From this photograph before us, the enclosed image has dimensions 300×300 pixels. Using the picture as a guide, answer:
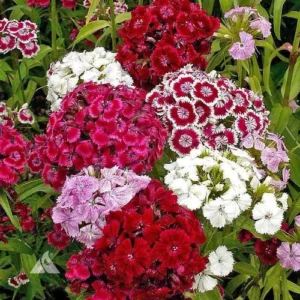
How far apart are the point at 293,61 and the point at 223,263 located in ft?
3.14

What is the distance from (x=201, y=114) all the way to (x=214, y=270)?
541mm

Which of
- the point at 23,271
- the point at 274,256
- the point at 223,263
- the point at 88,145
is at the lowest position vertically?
the point at 23,271

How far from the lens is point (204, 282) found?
2025 millimetres

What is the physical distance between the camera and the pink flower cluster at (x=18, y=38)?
9.93 ft

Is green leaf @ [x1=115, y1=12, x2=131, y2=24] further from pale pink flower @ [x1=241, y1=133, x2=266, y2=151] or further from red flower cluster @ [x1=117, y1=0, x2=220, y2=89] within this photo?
pale pink flower @ [x1=241, y1=133, x2=266, y2=151]

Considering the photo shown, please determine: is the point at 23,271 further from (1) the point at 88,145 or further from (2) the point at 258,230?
(2) the point at 258,230

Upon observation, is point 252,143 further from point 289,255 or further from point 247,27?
point 247,27

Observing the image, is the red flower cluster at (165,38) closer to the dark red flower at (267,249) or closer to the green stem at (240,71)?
the green stem at (240,71)

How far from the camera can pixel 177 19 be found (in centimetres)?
257

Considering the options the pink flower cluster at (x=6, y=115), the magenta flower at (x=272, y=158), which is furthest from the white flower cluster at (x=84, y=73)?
the magenta flower at (x=272, y=158)

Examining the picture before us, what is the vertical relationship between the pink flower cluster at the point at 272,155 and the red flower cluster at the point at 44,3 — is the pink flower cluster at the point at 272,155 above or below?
above

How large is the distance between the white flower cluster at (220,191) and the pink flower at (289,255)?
0.16m

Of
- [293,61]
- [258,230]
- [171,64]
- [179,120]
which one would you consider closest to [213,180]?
[258,230]

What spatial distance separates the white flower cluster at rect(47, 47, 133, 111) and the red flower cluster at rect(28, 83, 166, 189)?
342mm
